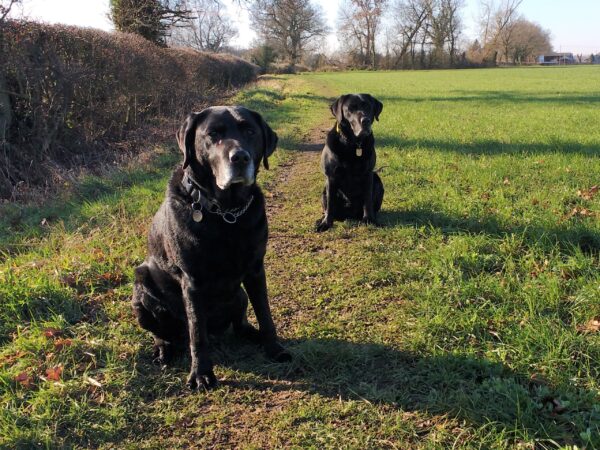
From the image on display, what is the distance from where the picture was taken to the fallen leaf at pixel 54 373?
8.44 feet

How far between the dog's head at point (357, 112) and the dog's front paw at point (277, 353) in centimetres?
283

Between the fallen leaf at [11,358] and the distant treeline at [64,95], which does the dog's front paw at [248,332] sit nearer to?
the fallen leaf at [11,358]

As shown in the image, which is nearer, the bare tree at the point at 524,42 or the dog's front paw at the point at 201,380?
the dog's front paw at the point at 201,380

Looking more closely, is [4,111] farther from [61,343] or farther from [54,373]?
[54,373]

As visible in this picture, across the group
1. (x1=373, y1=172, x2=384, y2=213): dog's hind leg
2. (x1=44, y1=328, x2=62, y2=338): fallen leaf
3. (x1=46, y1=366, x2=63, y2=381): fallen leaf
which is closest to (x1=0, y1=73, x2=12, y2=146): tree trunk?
(x1=44, y1=328, x2=62, y2=338): fallen leaf

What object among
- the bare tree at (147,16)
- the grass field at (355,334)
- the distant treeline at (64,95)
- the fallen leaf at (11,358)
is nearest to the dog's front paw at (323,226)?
the grass field at (355,334)

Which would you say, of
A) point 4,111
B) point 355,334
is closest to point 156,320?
point 355,334

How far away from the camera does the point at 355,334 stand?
9.80 ft

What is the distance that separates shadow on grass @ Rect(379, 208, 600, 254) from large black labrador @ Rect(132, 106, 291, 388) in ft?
8.22

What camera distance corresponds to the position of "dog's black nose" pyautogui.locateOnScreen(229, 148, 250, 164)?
241 cm

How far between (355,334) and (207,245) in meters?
1.23

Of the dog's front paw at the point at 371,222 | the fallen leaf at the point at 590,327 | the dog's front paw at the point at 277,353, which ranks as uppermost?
the dog's front paw at the point at 371,222

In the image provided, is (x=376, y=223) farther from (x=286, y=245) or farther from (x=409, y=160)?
(x=409, y=160)

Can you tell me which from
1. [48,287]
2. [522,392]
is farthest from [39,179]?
[522,392]
